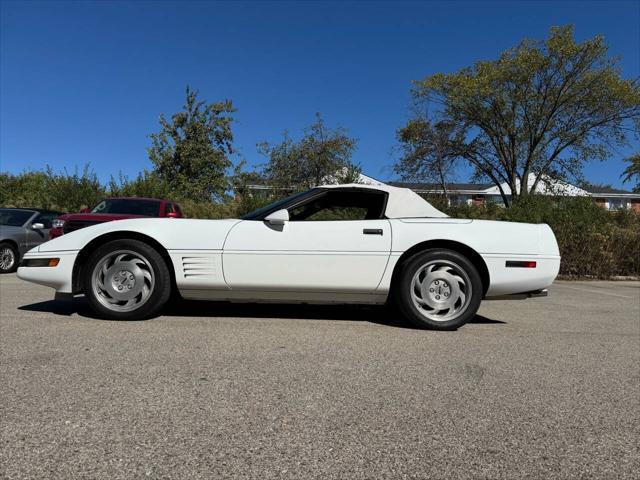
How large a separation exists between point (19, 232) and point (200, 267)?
7.96 meters

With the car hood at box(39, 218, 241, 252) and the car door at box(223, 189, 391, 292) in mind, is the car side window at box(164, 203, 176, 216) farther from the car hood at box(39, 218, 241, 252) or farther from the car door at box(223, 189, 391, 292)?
the car door at box(223, 189, 391, 292)

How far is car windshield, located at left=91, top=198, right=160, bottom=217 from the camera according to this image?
9219 mm

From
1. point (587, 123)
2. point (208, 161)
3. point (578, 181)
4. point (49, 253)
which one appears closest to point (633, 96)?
point (587, 123)

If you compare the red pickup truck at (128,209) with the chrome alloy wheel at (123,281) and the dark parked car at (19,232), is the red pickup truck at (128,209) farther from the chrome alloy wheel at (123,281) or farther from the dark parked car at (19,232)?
the chrome alloy wheel at (123,281)

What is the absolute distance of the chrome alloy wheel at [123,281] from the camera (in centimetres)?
428

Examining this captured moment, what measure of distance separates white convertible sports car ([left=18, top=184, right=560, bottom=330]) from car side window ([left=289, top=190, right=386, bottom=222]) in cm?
19

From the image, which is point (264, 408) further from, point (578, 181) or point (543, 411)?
point (578, 181)

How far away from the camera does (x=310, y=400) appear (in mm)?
2432

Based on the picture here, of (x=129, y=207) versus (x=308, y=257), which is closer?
(x=308, y=257)

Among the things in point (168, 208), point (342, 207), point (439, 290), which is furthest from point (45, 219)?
point (439, 290)

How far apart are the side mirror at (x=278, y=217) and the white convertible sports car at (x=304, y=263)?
0.5 inches

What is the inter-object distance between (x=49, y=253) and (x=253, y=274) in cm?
188

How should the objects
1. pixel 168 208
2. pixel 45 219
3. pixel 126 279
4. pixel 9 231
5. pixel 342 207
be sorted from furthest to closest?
pixel 45 219
pixel 9 231
pixel 168 208
pixel 342 207
pixel 126 279

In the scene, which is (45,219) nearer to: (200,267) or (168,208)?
(168,208)
